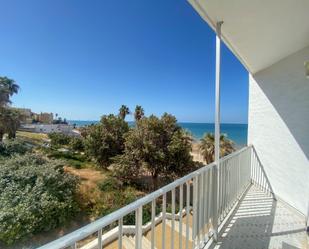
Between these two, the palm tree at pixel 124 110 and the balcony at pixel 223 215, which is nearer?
the balcony at pixel 223 215

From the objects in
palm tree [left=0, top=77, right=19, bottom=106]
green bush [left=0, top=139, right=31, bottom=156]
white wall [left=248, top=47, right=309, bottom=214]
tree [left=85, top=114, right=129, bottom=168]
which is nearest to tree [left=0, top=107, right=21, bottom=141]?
palm tree [left=0, top=77, right=19, bottom=106]

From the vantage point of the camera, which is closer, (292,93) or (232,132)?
(292,93)

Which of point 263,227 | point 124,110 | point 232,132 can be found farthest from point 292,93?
point 232,132

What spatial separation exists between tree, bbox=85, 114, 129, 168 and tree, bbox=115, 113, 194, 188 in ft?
8.27

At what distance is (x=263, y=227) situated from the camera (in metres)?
2.37

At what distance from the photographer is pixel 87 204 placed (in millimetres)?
7934

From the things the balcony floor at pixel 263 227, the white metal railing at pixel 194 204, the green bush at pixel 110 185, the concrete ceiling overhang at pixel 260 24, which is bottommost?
the green bush at pixel 110 185

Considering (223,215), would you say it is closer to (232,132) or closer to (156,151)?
(156,151)

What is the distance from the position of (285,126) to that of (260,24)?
189cm

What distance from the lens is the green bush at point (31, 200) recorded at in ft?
18.1

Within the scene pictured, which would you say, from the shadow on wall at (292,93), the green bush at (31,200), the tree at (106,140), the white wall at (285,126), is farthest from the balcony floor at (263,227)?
the tree at (106,140)

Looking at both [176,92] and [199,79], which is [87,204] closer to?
[199,79]

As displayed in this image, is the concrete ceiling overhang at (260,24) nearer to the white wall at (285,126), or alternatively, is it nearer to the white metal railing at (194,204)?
the white wall at (285,126)

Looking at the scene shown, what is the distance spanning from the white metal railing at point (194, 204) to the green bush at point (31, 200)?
3810 mm
